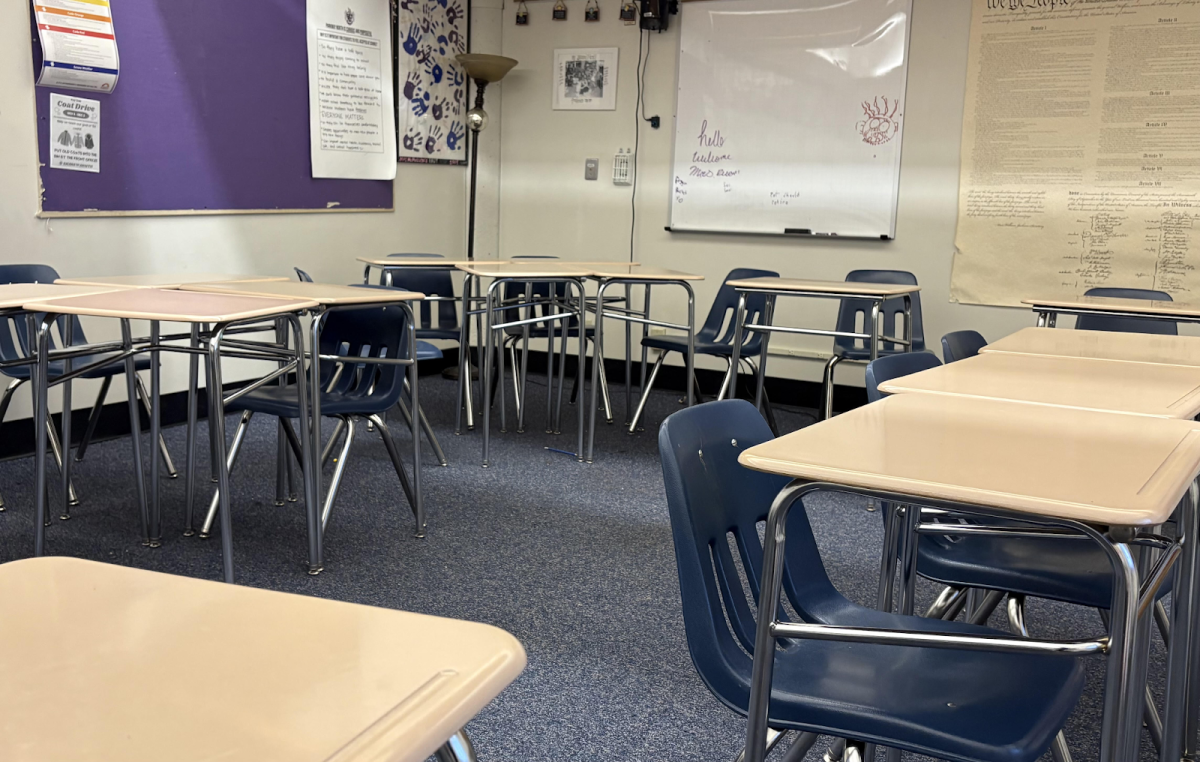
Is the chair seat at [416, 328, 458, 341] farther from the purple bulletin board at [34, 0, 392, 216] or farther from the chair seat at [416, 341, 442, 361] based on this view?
the purple bulletin board at [34, 0, 392, 216]

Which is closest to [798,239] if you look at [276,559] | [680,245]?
[680,245]

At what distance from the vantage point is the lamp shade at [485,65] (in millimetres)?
5754

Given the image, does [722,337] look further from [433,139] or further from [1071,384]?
[1071,384]

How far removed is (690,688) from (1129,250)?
3.72 metres

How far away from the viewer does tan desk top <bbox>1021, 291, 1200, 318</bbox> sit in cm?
A: 348

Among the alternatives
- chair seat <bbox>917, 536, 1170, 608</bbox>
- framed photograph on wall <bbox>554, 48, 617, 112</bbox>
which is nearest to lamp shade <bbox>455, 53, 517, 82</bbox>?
framed photograph on wall <bbox>554, 48, 617, 112</bbox>

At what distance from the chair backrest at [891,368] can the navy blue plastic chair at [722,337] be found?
2.11 metres

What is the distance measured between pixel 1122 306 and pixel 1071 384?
2.03m

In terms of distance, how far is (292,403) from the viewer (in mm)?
2834

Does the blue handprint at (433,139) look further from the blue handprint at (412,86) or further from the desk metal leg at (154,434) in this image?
the desk metal leg at (154,434)

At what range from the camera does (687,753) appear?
74.9 inches

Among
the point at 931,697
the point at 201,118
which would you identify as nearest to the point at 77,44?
the point at 201,118

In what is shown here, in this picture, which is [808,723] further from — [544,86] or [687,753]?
[544,86]

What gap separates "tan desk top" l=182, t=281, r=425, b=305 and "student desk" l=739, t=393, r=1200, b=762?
1.69 meters
